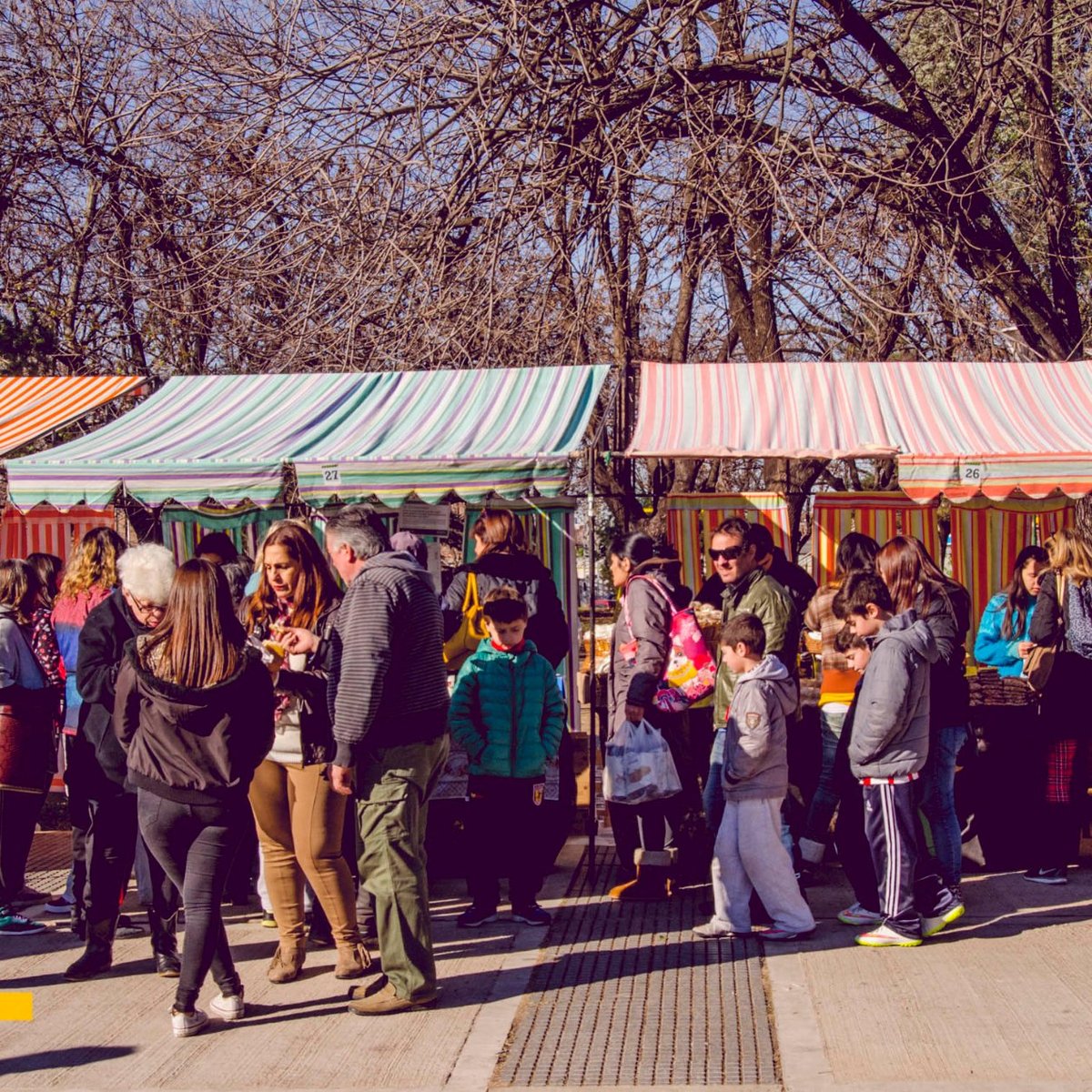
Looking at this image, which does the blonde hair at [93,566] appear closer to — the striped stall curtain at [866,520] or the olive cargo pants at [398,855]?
the olive cargo pants at [398,855]

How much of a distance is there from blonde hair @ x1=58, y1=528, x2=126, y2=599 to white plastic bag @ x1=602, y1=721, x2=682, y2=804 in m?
2.53

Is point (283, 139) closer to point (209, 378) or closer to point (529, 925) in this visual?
point (209, 378)

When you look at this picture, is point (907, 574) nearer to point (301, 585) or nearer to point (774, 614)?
point (774, 614)

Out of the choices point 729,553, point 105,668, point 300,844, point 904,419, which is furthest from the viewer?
point 904,419

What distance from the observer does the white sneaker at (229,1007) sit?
5164mm

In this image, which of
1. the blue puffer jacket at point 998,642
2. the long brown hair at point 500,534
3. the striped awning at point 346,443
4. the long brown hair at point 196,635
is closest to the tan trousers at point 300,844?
the long brown hair at point 196,635

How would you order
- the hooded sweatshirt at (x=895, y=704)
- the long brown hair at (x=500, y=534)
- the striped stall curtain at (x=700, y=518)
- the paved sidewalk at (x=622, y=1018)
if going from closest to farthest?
the paved sidewalk at (x=622, y=1018) < the hooded sweatshirt at (x=895, y=704) < the long brown hair at (x=500, y=534) < the striped stall curtain at (x=700, y=518)

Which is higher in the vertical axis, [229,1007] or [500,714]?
[500,714]

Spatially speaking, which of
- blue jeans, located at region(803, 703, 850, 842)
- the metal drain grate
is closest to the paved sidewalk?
the metal drain grate

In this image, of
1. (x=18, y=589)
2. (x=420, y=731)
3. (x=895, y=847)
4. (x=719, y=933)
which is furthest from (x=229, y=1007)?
(x=895, y=847)

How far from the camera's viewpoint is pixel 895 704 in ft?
19.2

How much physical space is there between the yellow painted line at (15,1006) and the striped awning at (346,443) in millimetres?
3089

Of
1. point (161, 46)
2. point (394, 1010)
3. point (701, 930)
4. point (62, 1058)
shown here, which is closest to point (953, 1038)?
point (701, 930)

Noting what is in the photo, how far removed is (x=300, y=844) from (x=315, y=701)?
582 millimetres
